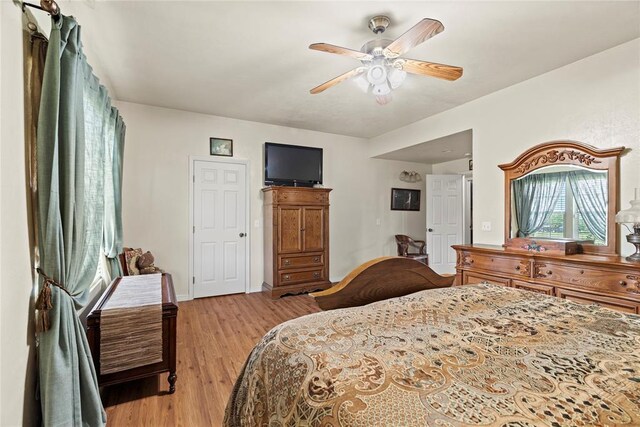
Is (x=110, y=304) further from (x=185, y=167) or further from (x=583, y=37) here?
(x=583, y=37)

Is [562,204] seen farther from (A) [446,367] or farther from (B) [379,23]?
(A) [446,367]

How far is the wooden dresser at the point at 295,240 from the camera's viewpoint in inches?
170

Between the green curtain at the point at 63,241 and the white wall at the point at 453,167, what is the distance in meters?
5.80

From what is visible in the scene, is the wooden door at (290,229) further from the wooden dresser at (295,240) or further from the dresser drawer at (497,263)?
the dresser drawer at (497,263)

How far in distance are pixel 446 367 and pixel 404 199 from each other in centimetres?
534

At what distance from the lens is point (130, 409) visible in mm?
1907

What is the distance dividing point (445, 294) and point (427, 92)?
2620 millimetres

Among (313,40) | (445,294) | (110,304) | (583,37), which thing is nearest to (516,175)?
(583,37)

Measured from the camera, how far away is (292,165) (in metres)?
4.80

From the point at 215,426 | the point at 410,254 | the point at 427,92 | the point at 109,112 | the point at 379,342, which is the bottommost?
the point at 215,426

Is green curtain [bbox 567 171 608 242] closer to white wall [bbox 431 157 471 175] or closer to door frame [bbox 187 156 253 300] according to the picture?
white wall [bbox 431 157 471 175]

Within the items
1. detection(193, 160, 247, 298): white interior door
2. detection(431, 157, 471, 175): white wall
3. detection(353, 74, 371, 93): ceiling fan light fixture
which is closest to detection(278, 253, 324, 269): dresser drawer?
detection(193, 160, 247, 298): white interior door

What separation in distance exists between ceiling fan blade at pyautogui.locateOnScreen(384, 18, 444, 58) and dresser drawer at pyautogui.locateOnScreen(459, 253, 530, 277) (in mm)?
2130

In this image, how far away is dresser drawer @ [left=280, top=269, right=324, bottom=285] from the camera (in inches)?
172
